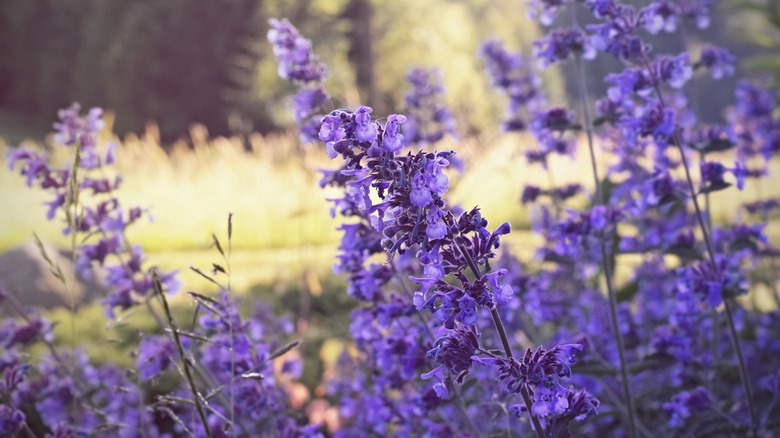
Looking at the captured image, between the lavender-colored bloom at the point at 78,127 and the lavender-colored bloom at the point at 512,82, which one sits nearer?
the lavender-colored bloom at the point at 78,127

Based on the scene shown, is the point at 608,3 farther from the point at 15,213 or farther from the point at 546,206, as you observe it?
the point at 15,213

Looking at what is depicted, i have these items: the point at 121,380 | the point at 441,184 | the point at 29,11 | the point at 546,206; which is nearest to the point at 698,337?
the point at 546,206

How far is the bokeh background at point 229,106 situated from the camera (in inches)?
304

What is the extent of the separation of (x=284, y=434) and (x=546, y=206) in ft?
5.69

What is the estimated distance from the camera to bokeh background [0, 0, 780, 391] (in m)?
7.71

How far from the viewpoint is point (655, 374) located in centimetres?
318

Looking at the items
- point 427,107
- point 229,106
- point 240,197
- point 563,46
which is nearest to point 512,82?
point 427,107

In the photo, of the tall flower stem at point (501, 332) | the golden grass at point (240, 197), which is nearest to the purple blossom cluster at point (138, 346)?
the tall flower stem at point (501, 332)

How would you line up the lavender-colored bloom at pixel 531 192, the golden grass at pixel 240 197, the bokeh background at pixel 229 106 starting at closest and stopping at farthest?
the lavender-colored bloom at pixel 531 192 < the bokeh background at pixel 229 106 < the golden grass at pixel 240 197

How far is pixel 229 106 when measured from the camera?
2130 cm

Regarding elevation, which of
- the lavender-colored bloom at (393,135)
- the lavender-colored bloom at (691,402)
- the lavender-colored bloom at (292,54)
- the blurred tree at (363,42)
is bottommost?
the lavender-colored bloom at (691,402)

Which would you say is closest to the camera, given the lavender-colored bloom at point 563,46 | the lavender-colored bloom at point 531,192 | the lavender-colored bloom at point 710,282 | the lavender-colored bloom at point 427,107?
the lavender-colored bloom at point 710,282

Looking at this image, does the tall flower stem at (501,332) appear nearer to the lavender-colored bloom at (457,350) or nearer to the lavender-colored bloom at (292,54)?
the lavender-colored bloom at (457,350)

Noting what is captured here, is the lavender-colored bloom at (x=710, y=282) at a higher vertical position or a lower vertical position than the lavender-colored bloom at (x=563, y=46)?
lower
